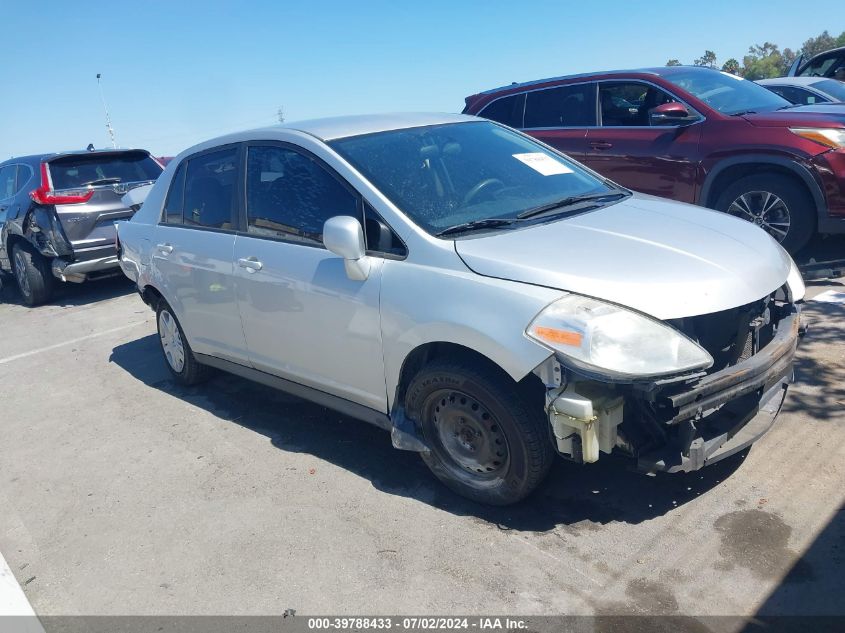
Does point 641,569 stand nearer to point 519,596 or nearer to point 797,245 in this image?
point 519,596

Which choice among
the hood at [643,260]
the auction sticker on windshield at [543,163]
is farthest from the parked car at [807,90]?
the hood at [643,260]

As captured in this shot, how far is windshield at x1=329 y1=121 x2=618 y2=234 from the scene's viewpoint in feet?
11.5


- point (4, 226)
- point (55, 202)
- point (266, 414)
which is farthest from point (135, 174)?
point (266, 414)

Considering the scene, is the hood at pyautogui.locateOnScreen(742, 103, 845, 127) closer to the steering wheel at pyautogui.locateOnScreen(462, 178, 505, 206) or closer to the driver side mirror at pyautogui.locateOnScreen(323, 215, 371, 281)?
the steering wheel at pyautogui.locateOnScreen(462, 178, 505, 206)

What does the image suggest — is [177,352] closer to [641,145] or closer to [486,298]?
[486,298]

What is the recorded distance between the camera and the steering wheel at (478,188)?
143 inches

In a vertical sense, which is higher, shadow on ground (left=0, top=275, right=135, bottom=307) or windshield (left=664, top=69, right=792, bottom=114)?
windshield (left=664, top=69, right=792, bottom=114)

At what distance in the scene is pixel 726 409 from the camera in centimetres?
311

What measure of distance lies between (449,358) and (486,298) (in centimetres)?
39

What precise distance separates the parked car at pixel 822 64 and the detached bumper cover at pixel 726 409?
12.3 metres

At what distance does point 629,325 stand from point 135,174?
8.21 m

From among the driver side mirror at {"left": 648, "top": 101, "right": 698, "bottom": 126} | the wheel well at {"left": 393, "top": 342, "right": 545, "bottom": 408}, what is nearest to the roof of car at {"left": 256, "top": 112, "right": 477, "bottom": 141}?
the wheel well at {"left": 393, "top": 342, "right": 545, "bottom": 408}

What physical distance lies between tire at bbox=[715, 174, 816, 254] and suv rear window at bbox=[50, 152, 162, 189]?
22.3ft

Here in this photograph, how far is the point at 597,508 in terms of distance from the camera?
10.7ft
